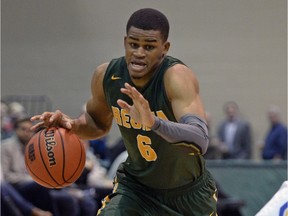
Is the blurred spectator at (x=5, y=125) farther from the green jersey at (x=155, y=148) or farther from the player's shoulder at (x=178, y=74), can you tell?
the player's shoulder at (x=178, y=74)

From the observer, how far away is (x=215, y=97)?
586 inches

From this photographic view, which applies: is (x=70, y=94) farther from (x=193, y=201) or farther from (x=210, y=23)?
A: (x=193, y=201)

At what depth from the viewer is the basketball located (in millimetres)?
4887

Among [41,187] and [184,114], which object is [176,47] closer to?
[41,187]

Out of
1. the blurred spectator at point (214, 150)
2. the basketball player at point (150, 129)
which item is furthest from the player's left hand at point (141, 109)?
the blurred spectator at point (214, 150)

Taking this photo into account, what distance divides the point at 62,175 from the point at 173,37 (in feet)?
34.0

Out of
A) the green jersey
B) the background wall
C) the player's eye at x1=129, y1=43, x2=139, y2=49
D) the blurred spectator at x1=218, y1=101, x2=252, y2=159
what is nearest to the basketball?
the green jersey

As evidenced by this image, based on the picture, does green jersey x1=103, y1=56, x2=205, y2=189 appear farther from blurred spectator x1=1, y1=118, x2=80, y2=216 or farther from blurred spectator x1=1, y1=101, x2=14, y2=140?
blurred spectator x1=1, y1=101, x2=14, y2=140

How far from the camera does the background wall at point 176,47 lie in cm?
1479

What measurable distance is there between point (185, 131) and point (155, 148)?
2.07 ft

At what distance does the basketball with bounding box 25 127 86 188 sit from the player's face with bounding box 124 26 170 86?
2.50 ft

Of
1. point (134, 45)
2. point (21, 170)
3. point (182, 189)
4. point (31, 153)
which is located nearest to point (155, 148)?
point (182, 189)

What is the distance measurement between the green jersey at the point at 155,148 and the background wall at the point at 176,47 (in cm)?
987

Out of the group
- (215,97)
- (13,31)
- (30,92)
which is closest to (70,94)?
(30,92)
